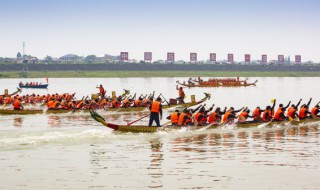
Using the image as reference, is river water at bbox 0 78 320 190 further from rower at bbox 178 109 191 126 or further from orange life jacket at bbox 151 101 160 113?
orange life jacket at bbox 151 101 160 113

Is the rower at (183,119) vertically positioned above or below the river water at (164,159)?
above

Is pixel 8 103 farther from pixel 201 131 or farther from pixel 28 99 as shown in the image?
pixel 201 131

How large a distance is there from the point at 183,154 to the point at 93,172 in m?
5.07

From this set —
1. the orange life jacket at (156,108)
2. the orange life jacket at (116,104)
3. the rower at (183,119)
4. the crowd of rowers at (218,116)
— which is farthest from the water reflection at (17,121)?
the rower at (183,119)

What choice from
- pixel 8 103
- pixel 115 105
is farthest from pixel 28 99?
pixel 115 105

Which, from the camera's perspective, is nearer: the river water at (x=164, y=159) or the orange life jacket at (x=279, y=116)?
the river water at (x=164, y=159)

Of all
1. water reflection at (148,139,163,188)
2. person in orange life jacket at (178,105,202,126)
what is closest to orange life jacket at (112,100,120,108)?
person in orange life jacket at (178,105,202,126)

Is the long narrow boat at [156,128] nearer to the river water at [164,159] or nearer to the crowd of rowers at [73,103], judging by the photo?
the river water at [164,159]

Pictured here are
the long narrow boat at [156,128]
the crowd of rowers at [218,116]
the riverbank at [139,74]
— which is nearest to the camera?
the long narrow boat at [156,128]

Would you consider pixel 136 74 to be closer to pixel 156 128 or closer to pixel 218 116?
pixel 218 116

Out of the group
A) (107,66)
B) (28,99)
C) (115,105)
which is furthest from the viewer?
(107,66)

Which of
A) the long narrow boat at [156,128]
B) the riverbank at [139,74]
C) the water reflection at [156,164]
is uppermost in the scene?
the riverbank at [139,74]

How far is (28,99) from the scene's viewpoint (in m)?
50.4

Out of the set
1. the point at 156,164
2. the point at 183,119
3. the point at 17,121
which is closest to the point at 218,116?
the point at 183,119
